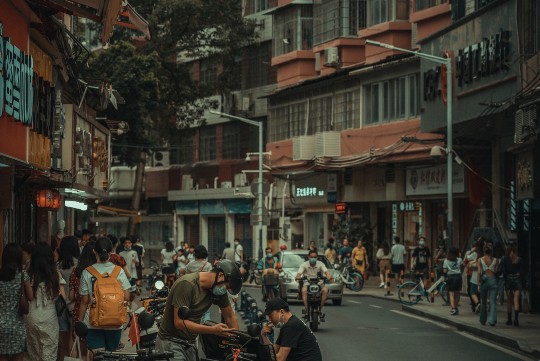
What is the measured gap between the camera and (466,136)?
1550 inches

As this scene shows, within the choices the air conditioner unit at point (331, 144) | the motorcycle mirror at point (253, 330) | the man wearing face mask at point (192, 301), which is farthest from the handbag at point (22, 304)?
the air conditioner unit at point (331, 144)

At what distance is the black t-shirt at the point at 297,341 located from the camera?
1265cm

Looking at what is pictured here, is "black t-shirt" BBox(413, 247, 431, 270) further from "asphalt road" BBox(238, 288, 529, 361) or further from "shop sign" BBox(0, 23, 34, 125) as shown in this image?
"shop sign" BBox(0, 23, 34, 125)

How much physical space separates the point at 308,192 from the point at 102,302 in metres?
43.5

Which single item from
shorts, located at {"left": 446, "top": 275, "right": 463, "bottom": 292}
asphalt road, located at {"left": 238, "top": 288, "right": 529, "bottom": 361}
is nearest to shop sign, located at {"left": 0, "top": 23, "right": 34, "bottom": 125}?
asphalt road, located at {"left": 238, "top": 288, "right": 529, "bottom": 361}

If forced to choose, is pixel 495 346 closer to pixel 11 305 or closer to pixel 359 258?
pixel 11 305

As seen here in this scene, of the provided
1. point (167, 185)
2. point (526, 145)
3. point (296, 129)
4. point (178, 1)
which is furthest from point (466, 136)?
point (167, 185)

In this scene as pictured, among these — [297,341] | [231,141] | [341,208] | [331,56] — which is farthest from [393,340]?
[231,141]

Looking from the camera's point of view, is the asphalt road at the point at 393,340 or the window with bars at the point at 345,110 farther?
the window with bars at the point at 345,110

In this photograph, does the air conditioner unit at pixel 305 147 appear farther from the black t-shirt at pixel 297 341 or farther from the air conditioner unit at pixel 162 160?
the black t-shirt at pixel 297 341

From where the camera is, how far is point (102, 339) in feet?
49.1

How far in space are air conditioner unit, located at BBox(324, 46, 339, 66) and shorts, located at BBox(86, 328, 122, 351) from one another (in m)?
38.5

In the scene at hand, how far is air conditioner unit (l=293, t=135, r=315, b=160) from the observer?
53781 millimetres

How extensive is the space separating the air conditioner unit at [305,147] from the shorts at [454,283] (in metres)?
23.2
